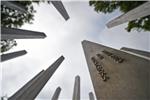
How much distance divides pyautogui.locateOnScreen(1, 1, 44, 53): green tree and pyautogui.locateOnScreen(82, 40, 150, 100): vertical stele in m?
4.24

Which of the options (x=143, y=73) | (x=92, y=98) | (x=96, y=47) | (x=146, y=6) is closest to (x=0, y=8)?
(x=146, y=6)

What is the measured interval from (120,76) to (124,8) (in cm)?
437

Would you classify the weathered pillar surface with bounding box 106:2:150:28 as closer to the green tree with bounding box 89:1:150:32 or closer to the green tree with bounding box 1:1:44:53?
the green tree with bounding box 89:1:150:32

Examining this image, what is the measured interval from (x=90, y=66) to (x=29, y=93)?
4016mm

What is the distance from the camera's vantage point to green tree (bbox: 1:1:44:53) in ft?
31.5

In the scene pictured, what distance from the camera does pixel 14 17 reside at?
33.5ft

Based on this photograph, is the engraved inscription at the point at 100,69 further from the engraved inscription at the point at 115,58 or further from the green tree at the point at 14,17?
the green tree at the point at 14,17

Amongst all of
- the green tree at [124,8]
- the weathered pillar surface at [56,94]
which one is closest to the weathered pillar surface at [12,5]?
the green tree at [124,8]

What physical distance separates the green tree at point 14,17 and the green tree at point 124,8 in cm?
429

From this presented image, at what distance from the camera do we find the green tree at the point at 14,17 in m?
9.59

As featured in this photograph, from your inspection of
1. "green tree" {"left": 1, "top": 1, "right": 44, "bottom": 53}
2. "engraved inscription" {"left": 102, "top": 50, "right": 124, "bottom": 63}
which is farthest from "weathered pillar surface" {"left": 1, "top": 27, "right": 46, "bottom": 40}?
"engraved inscription" {"left": 102, "top": 50, "right": 124, "bottom": 63}

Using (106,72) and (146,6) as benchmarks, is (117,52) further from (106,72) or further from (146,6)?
(146,6)

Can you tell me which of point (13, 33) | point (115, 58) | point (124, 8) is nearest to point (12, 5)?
point (13, 33)

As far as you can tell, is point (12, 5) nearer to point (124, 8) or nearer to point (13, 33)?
point (13, 33)
